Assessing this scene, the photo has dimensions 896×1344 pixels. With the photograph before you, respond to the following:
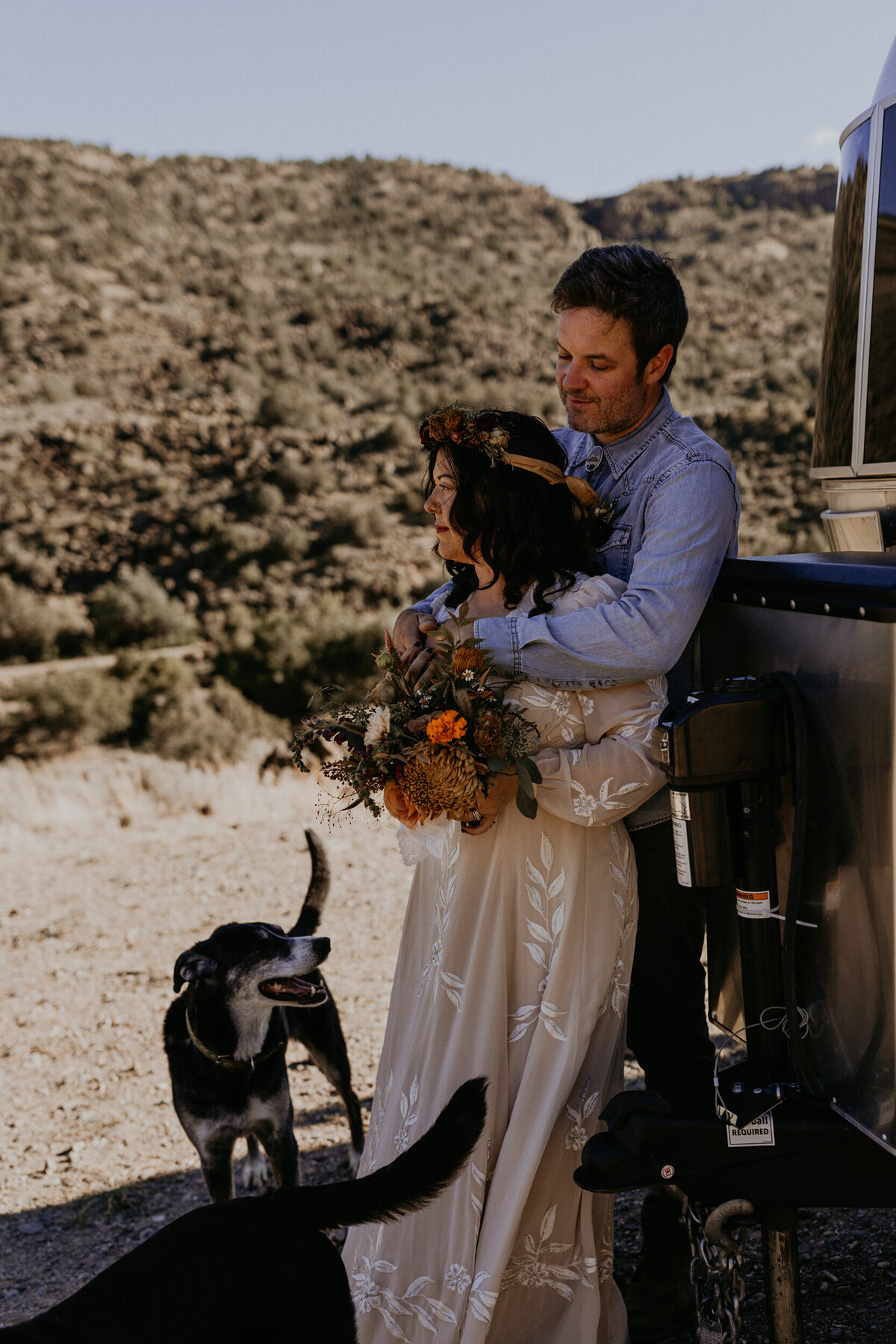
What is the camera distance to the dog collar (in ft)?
10.5

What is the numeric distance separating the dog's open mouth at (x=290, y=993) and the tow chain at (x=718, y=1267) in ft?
4.41

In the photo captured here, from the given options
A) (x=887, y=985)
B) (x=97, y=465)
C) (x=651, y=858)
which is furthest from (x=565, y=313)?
(x=97, y=465)

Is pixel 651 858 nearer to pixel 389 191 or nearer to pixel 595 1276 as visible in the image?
pixel 595 1276

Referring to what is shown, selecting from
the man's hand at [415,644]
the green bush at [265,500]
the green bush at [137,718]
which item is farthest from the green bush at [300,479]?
the man's hand at [415,644]

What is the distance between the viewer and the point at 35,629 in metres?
17.9

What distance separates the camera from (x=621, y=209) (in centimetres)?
3894

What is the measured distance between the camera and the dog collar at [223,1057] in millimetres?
3189

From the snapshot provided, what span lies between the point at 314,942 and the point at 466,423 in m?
1.75

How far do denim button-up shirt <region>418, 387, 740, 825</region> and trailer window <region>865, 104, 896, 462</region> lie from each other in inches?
13.9

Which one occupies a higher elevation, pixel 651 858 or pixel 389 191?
pixel 389 191

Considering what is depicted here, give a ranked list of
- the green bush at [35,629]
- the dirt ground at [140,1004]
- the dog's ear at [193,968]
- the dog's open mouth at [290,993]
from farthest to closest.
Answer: the green bush at [35,629], the dirt ground at [140,1004], the dog's open mouth at [290,993], the dog's ear at [193,968]

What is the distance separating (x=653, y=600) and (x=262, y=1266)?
1621 mm

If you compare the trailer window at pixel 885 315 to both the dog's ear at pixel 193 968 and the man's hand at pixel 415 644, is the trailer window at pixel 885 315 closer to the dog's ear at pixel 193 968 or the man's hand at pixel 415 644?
the man's hand at pixel 415 644

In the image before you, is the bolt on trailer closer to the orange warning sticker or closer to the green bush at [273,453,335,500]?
the orange warning sticker
